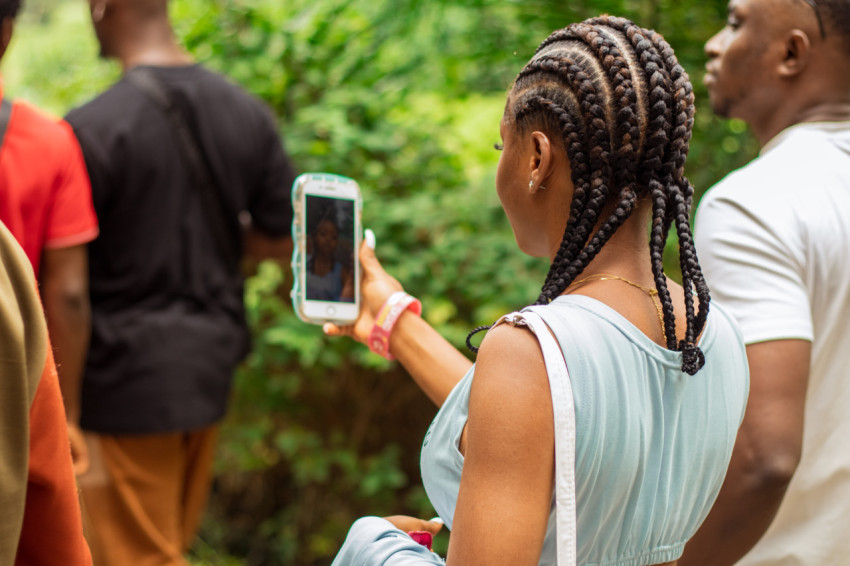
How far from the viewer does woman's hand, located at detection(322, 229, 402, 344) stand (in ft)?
6.31

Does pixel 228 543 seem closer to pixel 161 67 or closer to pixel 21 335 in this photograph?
pixel 161 67

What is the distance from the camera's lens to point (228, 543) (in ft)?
15.9

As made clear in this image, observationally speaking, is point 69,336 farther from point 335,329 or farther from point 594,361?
point 594,361

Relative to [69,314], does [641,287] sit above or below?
above

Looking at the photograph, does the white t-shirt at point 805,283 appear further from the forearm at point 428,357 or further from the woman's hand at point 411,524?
the woman's hand at point 411,524

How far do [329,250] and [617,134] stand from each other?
775 millimetres

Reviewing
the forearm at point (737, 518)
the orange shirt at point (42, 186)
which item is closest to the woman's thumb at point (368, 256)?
the forearm at point (737, 518)

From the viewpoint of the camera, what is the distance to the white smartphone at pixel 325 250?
1923 mm

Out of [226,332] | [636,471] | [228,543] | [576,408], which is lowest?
[228,543]

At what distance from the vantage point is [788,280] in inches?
74.4

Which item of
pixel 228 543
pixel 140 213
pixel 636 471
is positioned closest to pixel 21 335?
pixel 636 471

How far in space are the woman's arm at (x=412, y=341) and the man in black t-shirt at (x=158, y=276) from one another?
5.07ft

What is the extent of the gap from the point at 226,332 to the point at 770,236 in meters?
2.20

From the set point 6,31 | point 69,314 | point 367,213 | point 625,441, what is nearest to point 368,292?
point 625,441
